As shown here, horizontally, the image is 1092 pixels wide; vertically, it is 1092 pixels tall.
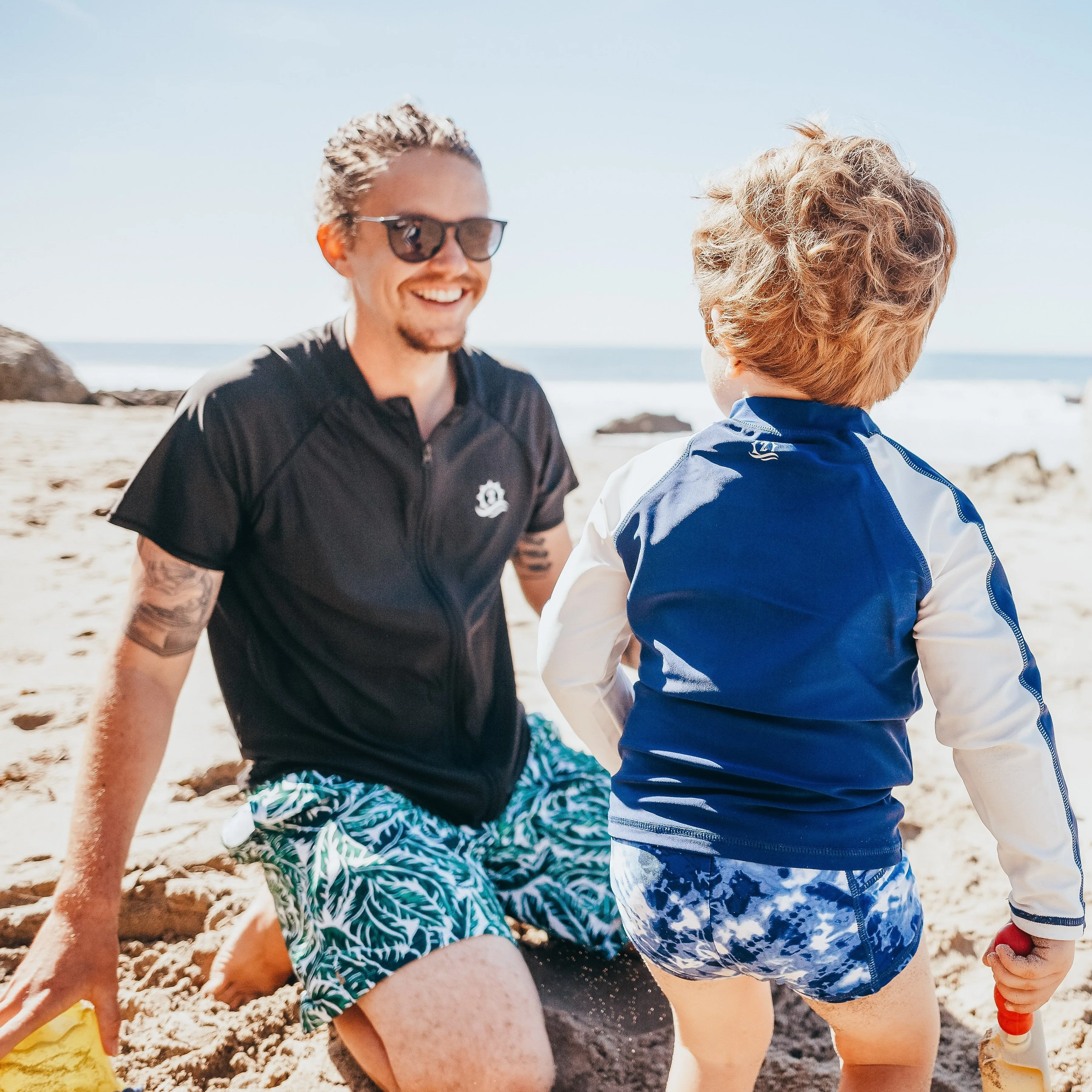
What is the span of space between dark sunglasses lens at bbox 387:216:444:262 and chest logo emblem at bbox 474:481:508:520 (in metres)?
0.58

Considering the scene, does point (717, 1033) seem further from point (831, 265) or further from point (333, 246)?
point (333, 246)

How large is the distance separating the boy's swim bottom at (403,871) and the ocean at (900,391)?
1.29 metres

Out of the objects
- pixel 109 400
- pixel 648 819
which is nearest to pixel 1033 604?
pixel 648 819

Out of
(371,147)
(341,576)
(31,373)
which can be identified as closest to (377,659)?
(341,576)

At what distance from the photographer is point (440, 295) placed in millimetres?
2279

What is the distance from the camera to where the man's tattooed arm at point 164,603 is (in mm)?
1913

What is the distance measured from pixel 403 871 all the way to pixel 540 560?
97cm

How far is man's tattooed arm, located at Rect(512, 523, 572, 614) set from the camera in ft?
8.46

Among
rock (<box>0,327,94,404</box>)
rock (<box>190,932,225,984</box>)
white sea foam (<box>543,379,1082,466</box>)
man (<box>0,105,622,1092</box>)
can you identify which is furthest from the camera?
white sea foam (<box>543,379,1082,466</box>)

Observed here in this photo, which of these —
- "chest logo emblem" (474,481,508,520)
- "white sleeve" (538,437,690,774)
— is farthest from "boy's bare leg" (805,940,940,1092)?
"chest logo emblem" (474,481,508,520)

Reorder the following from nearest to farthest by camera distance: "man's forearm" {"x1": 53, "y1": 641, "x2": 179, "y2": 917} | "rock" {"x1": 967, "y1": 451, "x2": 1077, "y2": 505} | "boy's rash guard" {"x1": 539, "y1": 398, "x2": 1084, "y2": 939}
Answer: "boy's rash guard" {"x1": 539, "y1": 398, "x2": 1084, "y2": 939} → "man's forearm" {"x1": 53, "y1": 641, "x2": 179, "y2": 917} → "rock" {"x1": 967, "y1": 451, "x2": 1077, "y2": 505}

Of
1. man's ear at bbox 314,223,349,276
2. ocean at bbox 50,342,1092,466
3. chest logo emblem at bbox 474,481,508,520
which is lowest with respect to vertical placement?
ocean at bbox 50,342,1092,466

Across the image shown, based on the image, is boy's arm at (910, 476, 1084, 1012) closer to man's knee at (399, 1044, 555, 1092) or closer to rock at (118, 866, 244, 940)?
man's knee at (399, 1044, 555, 1092)

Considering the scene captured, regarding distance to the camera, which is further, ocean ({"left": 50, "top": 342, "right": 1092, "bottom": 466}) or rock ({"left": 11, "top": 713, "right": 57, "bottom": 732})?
ocean ({"left": 50, "top": 342, "right": 1092, "bottom": 466})
